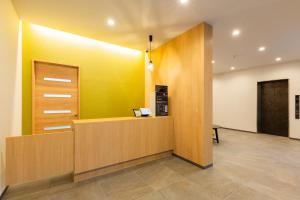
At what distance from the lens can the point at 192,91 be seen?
332 centimetres

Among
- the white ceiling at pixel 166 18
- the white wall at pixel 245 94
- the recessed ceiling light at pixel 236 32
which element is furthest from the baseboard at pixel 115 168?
the white wall at pixel 245 94

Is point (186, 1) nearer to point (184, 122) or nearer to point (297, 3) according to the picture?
point (297, 3)

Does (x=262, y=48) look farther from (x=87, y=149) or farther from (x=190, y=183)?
(x=87, y=149)

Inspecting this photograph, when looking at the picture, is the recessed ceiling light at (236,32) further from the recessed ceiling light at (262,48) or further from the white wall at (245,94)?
the white wall at (245,94)

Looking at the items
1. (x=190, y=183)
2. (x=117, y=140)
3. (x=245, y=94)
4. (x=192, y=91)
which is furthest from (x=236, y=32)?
(x=245, y=94)

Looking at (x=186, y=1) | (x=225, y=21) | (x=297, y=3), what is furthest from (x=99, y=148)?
(x=297, y=3)

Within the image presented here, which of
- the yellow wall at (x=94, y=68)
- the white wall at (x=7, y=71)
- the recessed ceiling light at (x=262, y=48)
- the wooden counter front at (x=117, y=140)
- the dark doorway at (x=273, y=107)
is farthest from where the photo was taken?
the dark doorway at (x=273, y=107)

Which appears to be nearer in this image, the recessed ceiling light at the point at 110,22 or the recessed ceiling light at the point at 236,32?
the recessed ceiling light at the point at 110,22

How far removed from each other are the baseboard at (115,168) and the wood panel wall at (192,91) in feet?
1.68

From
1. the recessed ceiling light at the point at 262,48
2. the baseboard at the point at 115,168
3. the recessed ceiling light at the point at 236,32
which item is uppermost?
the recessed ceiling light at the point at 236,32

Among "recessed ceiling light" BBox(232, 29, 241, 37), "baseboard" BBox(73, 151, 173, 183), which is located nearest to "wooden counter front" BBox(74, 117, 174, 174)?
"baseboard" BBox(73, 151, 173, 183)

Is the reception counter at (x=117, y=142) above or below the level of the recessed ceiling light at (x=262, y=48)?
below

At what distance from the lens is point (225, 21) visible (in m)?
3.04

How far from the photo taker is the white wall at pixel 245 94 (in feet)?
18.4
